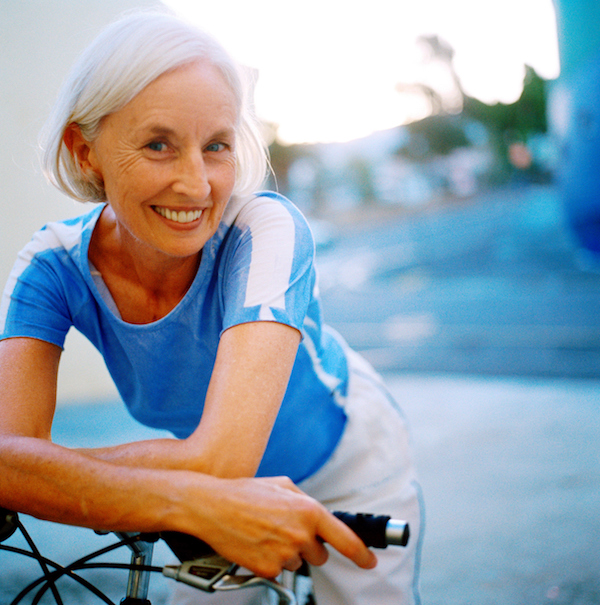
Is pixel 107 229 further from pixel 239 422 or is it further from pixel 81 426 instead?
pixel 81 426

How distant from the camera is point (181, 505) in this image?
70cm

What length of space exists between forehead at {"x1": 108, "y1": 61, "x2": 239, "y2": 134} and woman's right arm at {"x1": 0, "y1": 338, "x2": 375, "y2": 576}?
0.48m

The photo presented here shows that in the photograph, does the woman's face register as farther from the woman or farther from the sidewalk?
the sidewalk

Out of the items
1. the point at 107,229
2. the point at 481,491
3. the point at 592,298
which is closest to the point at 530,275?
the point at 592,298

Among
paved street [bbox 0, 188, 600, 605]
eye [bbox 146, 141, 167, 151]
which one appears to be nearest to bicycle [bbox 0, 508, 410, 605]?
eye [bbox 146, 141, 167, 151]

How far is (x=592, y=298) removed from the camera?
7.37 meters

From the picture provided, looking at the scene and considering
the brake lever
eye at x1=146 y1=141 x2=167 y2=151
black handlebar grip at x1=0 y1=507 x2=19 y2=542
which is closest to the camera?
the brake lever

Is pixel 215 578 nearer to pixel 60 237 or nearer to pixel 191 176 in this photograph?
pixel 191 176

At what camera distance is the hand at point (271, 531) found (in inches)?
27.0

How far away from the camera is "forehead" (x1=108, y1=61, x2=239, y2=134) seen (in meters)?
0.83

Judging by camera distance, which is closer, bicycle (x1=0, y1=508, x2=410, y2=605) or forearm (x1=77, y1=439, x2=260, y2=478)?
bicycle (x1=0, y1=508, x2=410, y2=605)

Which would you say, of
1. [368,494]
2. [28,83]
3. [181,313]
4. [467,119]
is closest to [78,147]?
[181,313]

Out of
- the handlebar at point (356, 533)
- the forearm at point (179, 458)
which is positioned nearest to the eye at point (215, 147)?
the forearm at point (179, 458)

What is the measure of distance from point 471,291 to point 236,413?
8709mm
